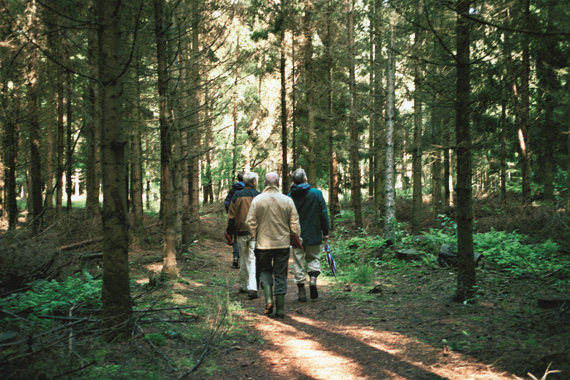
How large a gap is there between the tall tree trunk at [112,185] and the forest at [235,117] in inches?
0.6

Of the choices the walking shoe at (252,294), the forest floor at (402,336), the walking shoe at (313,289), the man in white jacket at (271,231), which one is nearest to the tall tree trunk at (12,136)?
the forest floor at (402,336)

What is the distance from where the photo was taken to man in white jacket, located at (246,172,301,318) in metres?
6.21

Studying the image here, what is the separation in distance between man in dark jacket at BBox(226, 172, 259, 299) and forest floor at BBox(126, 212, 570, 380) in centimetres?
48

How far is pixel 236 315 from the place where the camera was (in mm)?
5922

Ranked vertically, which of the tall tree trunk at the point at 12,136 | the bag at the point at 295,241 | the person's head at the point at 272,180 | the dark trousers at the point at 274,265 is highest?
the tall tree trunk at the point at 12,136

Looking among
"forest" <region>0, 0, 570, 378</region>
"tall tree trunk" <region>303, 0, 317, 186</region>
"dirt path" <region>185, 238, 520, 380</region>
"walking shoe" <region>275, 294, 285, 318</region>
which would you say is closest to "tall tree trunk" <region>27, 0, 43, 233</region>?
"forest" <region>0, 0, 570, 378</region>

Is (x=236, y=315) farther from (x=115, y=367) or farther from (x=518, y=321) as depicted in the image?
(x=518, y=321)

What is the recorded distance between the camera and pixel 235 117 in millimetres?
26406

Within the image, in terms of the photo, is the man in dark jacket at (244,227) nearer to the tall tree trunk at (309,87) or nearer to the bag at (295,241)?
Result: the bag at (295,241)

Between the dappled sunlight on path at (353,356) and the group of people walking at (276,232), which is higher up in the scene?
the group of people walking at (276,232)

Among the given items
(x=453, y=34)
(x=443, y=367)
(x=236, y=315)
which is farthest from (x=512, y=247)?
(x=236, y=315)

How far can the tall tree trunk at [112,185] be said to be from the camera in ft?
13.2

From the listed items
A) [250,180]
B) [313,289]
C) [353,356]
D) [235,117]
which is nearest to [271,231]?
[313,289]

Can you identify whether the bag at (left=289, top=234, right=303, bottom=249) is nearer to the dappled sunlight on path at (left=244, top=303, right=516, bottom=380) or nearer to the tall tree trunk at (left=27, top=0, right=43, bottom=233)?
the dappled sunlight on path at (left=244, top=303, right=516, bottom=380)
